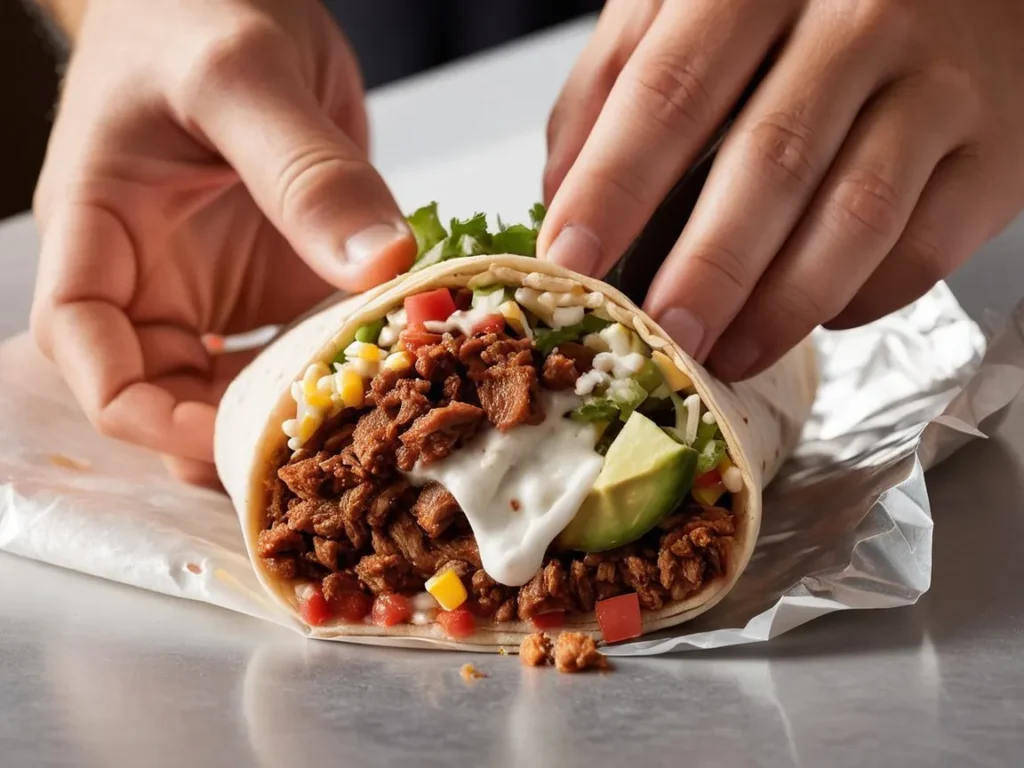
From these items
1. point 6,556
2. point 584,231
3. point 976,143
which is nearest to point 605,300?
point 584,231

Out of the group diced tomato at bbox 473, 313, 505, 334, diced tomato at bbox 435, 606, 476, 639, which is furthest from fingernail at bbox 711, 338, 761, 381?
diced tomato at bbox 435, 606, 476, 639

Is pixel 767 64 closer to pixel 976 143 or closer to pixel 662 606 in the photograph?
pixel 976 143

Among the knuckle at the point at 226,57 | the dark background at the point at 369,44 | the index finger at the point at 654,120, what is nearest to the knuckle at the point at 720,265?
the index finger at the point at 654,120

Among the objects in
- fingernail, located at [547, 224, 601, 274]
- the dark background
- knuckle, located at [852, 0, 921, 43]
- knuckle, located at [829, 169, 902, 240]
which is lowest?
the dark background

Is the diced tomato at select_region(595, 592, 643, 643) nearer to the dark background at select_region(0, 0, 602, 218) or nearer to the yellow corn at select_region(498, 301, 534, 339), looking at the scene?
the yellow corn at select_region(498, 301, 534, 339)

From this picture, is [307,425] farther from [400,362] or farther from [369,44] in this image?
[369,44]

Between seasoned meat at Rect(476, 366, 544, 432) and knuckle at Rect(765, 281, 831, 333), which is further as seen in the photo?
knuckle at Rect(765, 281, 831, 333)
